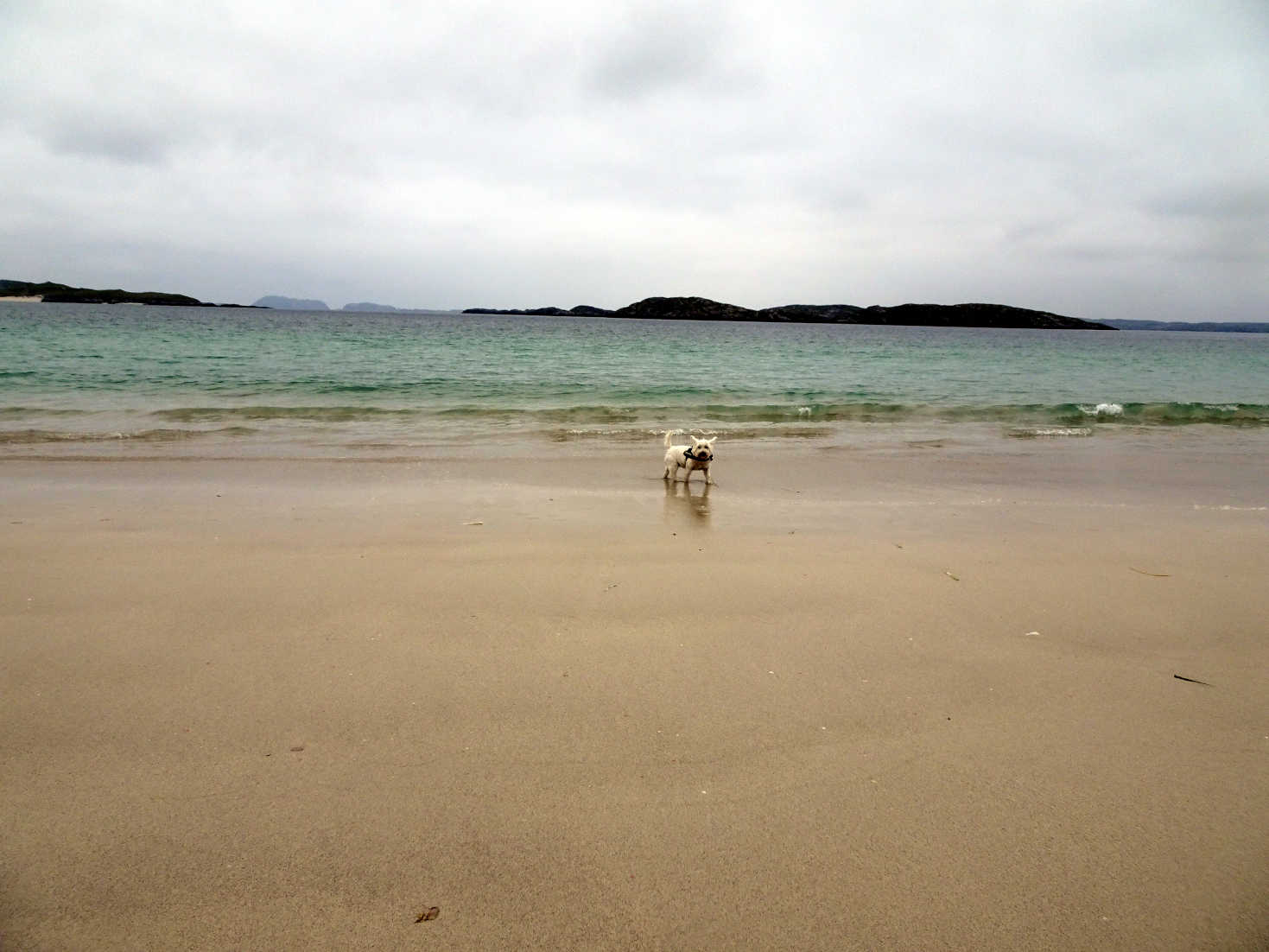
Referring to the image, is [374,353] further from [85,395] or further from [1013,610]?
[1013,610]

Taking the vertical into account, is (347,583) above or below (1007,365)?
below

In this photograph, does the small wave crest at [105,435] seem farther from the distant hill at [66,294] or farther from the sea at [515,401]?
the distant hill at [66,294]

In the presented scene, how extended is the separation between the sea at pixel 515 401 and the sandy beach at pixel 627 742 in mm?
6601

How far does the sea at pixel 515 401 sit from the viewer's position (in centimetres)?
1248

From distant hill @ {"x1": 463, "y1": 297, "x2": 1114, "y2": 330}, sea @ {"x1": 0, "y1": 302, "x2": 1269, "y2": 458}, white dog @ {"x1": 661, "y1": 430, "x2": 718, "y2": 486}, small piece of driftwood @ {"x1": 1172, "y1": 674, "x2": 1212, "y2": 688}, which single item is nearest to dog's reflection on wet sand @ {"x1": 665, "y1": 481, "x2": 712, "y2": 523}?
white dog @ {"x1": 661, "y1": 430, "x2": 718, "y2": 486}

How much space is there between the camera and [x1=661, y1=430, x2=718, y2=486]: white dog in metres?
8.27

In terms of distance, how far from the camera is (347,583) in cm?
459

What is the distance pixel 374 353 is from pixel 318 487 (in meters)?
28.4

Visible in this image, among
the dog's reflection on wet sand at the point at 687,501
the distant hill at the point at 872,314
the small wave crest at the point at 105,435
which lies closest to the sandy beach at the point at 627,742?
the dog's reflection on wet sand at the point at 687,501

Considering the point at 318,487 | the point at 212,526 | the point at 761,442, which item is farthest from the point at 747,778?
the point at 761,442

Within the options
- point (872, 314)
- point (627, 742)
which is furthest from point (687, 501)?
point (872, 314)

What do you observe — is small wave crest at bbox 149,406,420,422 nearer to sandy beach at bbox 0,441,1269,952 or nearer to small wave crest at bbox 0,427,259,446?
small wave crest at bbox 0,427,259,446

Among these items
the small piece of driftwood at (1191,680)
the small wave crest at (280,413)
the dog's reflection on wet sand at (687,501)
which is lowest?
→ the small piece of driftwood at (1191,680)

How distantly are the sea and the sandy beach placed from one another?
6601mm
